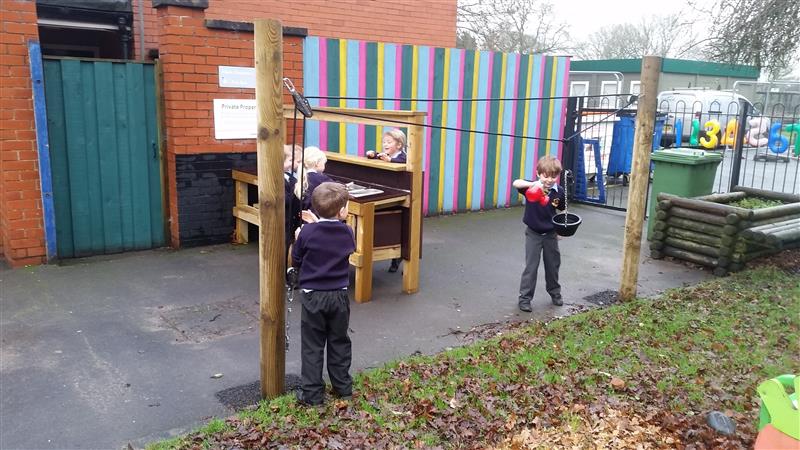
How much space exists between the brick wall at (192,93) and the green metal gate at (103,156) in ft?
0.77

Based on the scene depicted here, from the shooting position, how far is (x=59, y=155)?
24.0 ft

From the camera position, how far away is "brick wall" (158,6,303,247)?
7641 mm

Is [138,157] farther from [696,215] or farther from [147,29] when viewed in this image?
[696,215]

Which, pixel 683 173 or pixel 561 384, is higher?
pixel 683 173

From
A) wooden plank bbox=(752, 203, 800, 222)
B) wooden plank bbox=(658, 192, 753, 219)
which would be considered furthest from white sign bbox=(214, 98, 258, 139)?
wooden plank bbox=(752, 203, 800, 222)

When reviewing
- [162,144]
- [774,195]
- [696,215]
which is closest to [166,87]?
[162,144]

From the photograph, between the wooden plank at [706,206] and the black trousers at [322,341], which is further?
the wooden plank at [706,206]

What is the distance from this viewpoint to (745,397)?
4516 millimetres

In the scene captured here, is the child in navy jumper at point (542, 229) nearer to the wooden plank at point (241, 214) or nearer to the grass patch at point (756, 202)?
the wooden plank at point (241, 214)

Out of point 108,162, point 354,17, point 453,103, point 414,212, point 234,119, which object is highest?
point 354,17

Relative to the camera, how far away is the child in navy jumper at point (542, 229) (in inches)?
240

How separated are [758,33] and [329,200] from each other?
693cm

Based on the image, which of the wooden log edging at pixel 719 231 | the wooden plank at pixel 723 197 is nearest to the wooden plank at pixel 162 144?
the wooden log edging at pixel 719 231

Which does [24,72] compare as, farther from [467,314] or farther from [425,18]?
[425,18]
